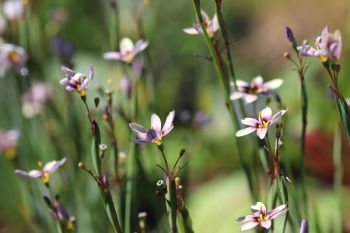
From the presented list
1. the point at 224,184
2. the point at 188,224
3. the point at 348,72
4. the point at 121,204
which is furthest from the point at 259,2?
the point at 188,224

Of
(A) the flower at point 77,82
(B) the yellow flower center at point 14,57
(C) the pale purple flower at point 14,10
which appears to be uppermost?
(C) the pale purple flower at point 14,10

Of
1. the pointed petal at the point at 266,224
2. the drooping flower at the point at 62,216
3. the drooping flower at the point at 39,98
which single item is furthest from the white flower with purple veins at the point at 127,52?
the drooping flower at the point at 39,98

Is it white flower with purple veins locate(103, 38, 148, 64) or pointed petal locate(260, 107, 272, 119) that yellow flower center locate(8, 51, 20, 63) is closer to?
white flower with purple veins locate(103, 38, 148, 64)

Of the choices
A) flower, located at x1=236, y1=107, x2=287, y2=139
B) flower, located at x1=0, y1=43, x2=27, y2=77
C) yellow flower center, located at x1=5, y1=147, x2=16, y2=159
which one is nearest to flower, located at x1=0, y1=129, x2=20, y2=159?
yellow flower center, located at x1=5, y1=147, x2=16, y2=159

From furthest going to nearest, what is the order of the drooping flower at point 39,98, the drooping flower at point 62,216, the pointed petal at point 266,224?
the drooping flower at point 39,98 < the drooping flower at point 62,216 < the pointed petal at point 266,224

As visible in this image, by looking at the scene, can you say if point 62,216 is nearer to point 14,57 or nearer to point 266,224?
point 266,224

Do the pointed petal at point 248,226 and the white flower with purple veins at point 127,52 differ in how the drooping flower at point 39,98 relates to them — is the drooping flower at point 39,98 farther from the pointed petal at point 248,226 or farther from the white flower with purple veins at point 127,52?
the pointed petal at point 248,226

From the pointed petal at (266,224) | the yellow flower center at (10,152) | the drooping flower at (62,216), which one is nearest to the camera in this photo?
the pointed petal at (266,224)
